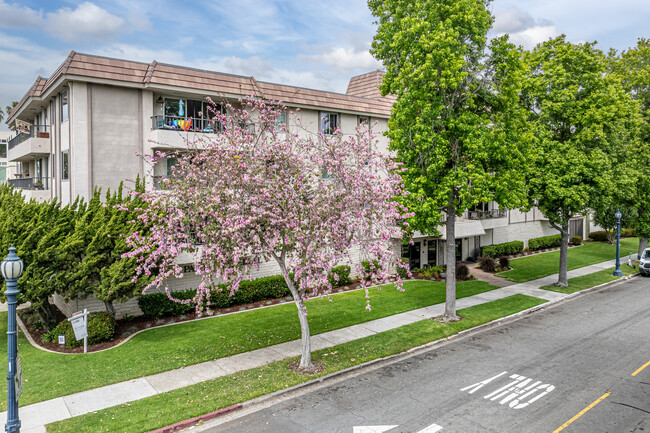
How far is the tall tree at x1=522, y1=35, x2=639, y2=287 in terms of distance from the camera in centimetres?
2128

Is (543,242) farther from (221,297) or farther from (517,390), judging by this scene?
(517,390)

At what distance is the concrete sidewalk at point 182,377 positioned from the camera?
1035 cm

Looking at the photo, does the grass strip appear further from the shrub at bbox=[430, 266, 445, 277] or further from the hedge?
the hedge

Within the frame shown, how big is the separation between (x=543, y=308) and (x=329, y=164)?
45.5ft

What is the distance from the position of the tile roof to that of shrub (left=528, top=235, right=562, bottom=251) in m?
19.4

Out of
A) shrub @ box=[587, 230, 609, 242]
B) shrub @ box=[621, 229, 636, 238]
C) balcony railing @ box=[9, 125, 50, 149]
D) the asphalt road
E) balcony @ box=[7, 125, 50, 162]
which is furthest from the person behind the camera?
shrub @ box=[621, 229, 636, 238]

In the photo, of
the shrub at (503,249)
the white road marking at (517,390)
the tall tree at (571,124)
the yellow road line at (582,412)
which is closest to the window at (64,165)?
the white road marking at (517,390)

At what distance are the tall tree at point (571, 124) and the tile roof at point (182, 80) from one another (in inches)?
370

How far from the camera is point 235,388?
11.5 m

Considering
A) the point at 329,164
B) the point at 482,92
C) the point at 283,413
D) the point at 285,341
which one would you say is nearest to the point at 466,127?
the point at 482,92

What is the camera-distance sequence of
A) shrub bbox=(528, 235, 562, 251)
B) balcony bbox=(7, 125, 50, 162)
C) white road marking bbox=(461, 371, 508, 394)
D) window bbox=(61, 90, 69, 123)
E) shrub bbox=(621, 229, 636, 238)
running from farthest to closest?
1. shrub bbox=(621, 229, 636, 238)
2. shrub bbox=(528, 235, 562, 251)
3. balcony bbox=(7, 125, 50, 162)
4. window bbox=(61, 90, 69, 123)
5. white road marking bbox=(461, 371, 508, 394)

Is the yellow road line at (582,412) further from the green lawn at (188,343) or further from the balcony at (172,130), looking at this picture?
the balcony at (172,130)

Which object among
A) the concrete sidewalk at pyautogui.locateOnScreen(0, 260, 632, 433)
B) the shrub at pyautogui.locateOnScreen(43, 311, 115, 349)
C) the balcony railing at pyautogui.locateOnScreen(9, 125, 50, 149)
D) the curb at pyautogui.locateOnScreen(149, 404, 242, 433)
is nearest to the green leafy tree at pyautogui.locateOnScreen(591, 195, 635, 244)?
the concrete sidewalk at pyautogui.locateOnScreen(0, 260, 632, 433)

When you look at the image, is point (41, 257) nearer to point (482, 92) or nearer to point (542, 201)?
point (482, 92)
